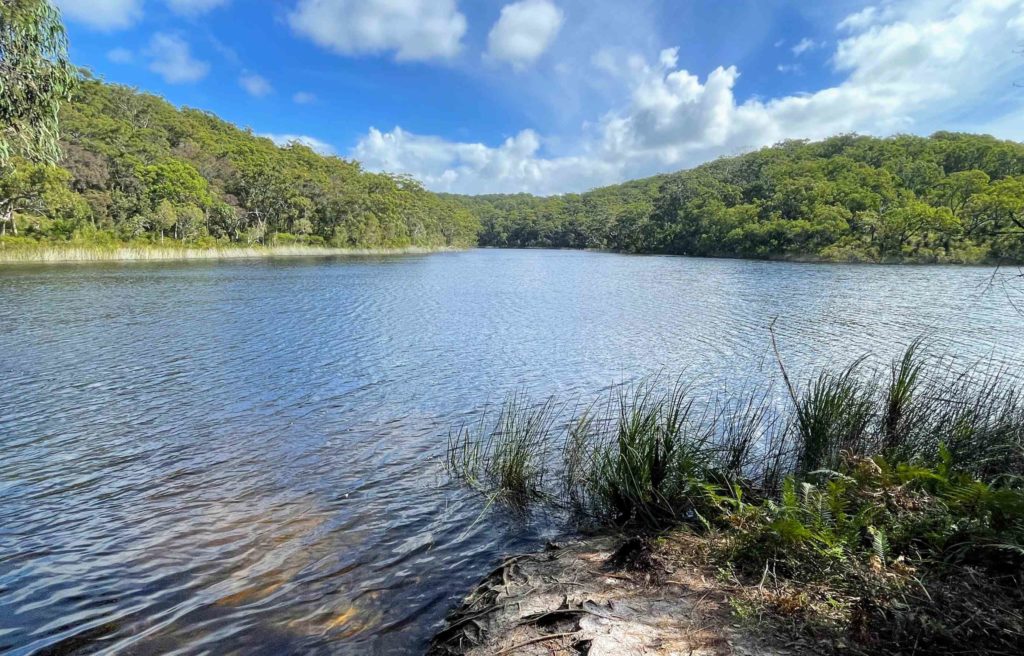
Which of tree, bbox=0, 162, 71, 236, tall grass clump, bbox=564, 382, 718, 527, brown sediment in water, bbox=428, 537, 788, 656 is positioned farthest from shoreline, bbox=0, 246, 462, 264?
brown sediment in water, bbox=428, 537, 788, 656

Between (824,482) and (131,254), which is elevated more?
(131,254)

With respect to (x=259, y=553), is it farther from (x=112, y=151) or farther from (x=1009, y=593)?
(x=112, y=151)

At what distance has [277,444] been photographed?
300 inches

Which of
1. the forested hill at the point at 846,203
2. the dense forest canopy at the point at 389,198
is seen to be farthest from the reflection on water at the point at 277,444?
the forested hill at the point at 846,203

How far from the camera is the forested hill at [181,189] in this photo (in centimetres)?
5161

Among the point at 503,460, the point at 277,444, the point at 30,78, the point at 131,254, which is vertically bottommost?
the point at 277,444

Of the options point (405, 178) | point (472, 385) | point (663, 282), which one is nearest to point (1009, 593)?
point (472, 385)

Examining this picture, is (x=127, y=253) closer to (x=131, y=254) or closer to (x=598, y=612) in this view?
(x=131, y=254)

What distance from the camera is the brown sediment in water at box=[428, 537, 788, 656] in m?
2.86

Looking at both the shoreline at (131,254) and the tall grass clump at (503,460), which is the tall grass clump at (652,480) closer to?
the tall grass clump at (503,460)

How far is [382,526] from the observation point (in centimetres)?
537

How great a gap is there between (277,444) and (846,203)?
93.4 m

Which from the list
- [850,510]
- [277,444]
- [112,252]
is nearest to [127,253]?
[112,252]

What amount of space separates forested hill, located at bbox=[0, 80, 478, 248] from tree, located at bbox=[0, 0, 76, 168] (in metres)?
27.4
